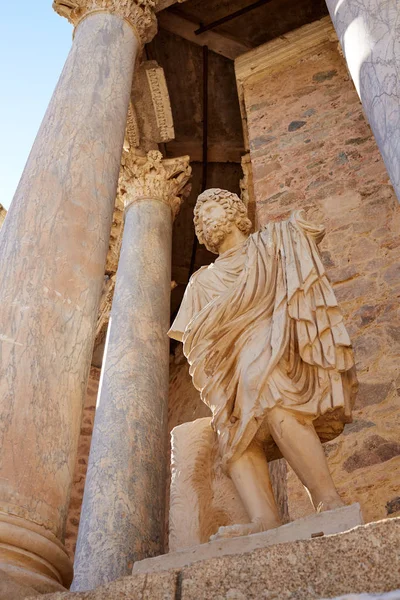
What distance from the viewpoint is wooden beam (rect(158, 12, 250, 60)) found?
9.85 metres

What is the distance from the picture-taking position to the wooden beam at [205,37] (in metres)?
9.85

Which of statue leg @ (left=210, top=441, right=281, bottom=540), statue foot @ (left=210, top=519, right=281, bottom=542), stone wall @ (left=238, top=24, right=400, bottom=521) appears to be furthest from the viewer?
stone wall @ (left=238, top=24, right=400, bottom=521)

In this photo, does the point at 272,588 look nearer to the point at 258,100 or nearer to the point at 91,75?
the point at 91,75

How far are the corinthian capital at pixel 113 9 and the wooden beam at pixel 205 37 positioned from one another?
3.28 m

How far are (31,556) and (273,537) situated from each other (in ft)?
3.15

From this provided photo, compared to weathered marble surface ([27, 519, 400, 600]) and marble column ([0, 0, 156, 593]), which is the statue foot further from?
marble column ([0, 0, 156, 593])

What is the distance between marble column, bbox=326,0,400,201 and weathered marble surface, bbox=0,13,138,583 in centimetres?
177

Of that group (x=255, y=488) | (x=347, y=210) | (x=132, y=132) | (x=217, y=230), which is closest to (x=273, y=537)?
(x=255, y=488)

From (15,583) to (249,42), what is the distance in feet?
28.5

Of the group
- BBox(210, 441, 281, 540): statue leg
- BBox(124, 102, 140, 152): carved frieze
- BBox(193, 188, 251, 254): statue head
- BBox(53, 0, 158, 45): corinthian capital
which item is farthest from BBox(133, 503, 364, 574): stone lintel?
BBox(124, 102, 140, 152): carved frieze

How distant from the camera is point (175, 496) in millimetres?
3602

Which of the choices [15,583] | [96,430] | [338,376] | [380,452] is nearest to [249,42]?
[96,430]

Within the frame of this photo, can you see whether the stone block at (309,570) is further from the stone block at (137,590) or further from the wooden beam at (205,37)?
the wooden beam at (205,37)

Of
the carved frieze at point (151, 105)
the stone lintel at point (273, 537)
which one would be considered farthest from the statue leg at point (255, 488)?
the carved frieze at point (151, 105)
